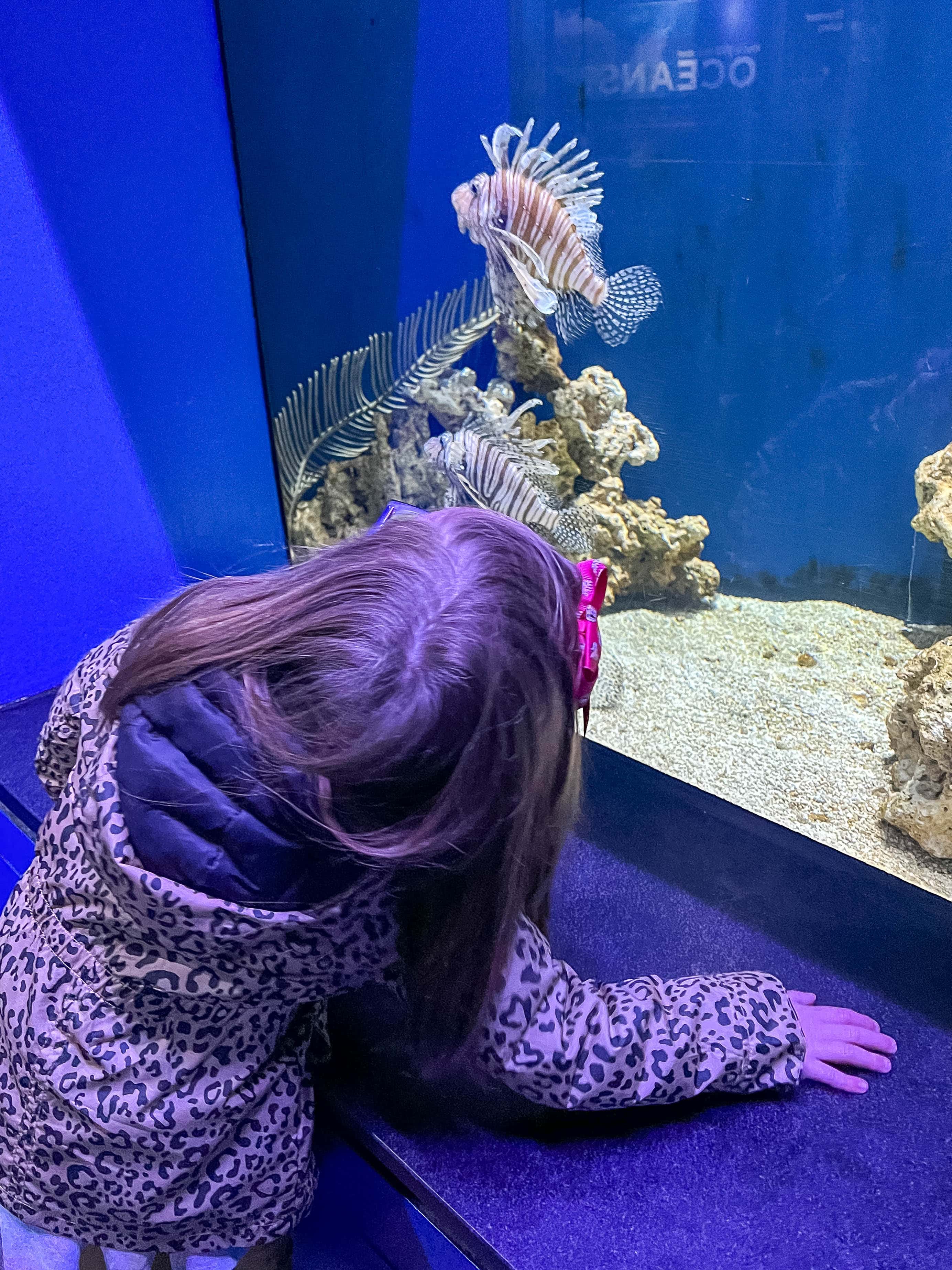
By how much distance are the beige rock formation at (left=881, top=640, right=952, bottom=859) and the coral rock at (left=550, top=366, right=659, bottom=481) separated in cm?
73

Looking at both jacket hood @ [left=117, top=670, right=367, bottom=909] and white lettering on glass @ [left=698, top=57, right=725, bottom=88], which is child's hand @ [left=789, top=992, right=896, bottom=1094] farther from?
white lettering on glass @ [left=698, top=57, right=725, bottom=88]

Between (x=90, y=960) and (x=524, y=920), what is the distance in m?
0.47

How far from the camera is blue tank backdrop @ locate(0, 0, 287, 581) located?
200 cm

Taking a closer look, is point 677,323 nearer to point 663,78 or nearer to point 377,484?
point 663,78

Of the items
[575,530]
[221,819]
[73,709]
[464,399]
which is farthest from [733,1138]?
[464,399]

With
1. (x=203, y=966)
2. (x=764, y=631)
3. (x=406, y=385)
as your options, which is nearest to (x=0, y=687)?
(x=406, y=385)

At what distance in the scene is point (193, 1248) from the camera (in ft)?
3.53

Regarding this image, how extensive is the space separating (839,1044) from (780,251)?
1301 millimetres

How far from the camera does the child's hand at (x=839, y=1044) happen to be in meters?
1.18

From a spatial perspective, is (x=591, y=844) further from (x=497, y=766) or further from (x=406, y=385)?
(x=406, y=385)

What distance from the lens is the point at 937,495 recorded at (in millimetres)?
1700

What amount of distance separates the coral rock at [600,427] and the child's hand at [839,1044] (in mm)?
1204

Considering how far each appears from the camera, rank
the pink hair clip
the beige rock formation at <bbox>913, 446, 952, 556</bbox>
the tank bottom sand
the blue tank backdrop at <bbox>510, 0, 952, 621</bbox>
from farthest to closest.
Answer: the tank bottom sand, the beige rock formation at <bbox>913, 446, 952, 556</bbox>, the blue tank backdrop at <bbox>510, 0, 952, 621</bbox>, the pink hair clip

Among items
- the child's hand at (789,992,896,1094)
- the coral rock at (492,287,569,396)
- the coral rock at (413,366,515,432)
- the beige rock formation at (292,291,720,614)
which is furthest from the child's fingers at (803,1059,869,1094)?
the coral rock at (413,366,515,432)
